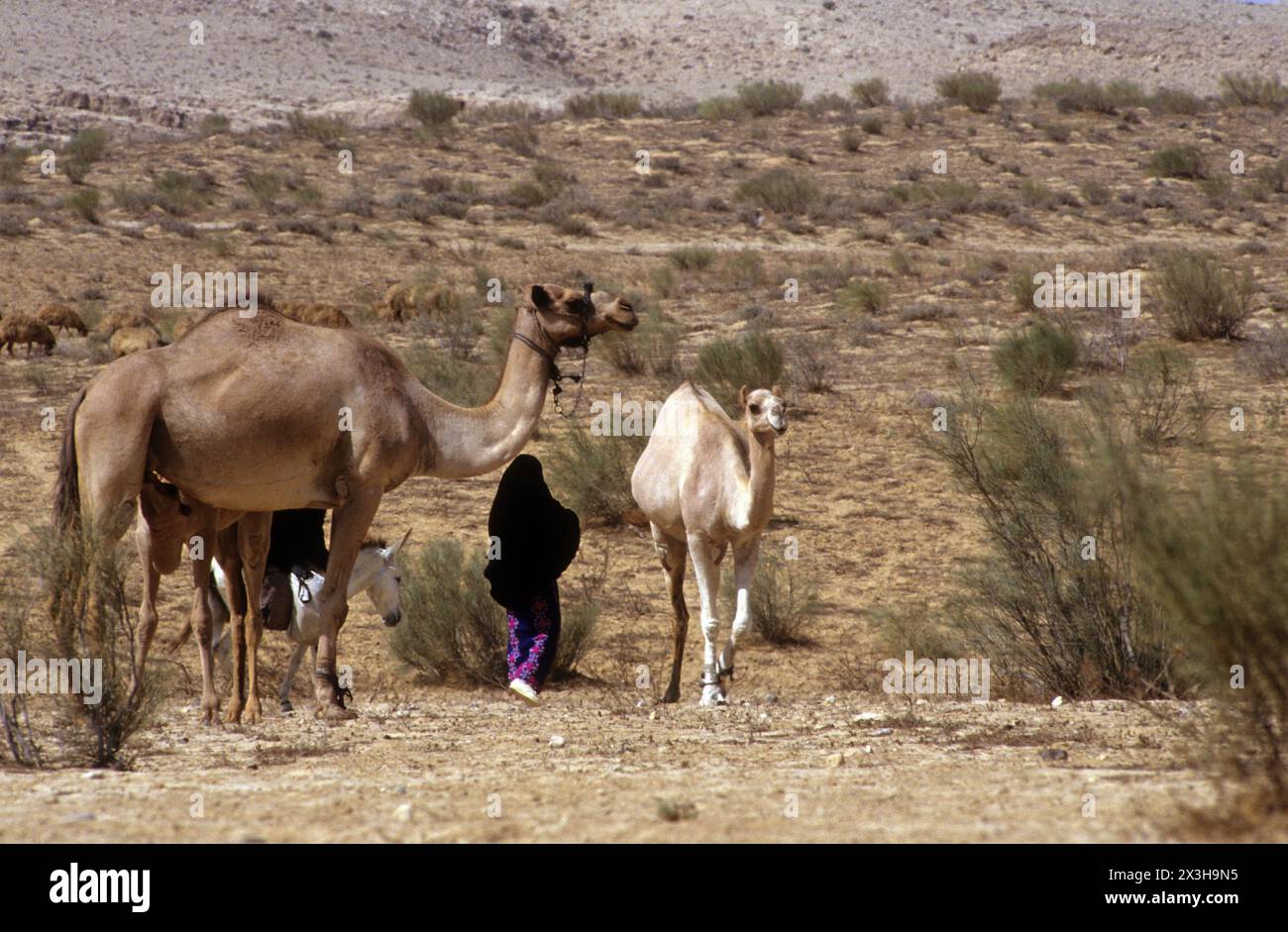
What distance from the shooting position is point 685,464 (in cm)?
1015

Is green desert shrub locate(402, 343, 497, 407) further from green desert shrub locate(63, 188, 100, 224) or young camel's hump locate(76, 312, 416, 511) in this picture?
green desert shrub locate(63, 188, 100, 224)

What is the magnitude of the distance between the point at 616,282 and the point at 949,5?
56.8 metres

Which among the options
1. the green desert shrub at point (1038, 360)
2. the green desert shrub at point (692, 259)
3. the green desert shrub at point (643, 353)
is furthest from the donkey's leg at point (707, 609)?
the green desert shrub at point (692, 259)

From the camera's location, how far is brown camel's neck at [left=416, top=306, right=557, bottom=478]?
905cm

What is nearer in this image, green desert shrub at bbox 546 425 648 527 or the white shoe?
the white shoe

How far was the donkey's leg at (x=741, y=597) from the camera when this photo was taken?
31.1ft

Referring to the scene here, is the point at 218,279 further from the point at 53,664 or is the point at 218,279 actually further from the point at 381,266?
the point at 53,664

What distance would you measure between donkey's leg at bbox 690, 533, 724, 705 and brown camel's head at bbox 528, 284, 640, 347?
58.2 inches

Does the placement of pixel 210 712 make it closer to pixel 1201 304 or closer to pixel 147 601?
pixel 147 601

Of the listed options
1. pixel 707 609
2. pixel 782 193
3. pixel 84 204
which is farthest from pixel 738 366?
pixel 84 204

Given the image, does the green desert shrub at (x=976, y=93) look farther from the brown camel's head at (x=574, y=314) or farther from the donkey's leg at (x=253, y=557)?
the donkey's leg at (x=253, y=557)

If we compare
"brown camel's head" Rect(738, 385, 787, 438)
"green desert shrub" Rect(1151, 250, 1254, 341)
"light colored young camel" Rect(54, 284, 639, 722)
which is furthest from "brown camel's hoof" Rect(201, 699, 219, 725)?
"green desert shrub" Rect(1151, 250, 1254, 341)

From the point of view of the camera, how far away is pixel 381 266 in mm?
28344

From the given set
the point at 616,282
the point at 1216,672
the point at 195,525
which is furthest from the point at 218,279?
the point at 1216,672
